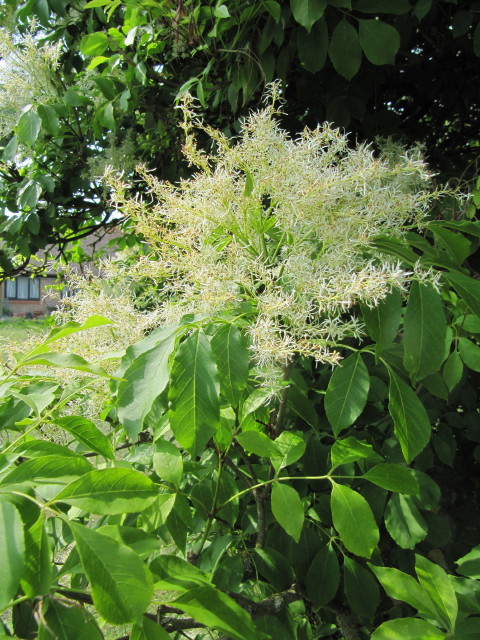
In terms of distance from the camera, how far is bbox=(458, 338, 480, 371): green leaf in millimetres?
1045

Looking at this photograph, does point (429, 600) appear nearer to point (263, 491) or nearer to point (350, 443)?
point (350, 443)

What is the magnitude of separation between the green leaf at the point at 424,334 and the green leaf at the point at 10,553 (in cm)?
56

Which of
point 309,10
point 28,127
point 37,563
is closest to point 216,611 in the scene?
point 37,563

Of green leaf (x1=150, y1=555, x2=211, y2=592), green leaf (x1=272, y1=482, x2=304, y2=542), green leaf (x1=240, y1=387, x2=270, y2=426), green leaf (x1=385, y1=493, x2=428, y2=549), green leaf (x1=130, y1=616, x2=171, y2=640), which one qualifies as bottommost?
green leaf (x1=385, y1=493, x2=428, y2=549)

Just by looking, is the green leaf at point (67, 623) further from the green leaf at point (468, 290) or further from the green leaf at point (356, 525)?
the green leaf at point (468, 290)

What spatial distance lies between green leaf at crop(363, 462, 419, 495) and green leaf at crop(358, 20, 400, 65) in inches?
43.2

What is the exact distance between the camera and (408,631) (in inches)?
24.9

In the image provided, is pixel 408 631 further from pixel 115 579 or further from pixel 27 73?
pixel 27 73

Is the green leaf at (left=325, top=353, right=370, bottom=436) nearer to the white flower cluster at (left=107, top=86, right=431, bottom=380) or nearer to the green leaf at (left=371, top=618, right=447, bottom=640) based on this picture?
the white flower cluster at (left=107, top=86, right=431, bottom=380)

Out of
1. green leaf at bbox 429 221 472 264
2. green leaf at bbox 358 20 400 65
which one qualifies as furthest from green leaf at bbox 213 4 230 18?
green leaf at bbox 429 221 472 264

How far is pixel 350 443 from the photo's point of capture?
862 mm

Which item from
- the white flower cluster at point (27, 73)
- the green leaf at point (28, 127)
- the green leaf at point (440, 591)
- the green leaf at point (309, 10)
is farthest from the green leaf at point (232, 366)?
the white flower cluster at point (27, 73)

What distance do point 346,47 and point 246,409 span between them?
1.11 m

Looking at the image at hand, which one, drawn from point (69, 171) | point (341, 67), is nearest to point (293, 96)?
point (341, 67)
